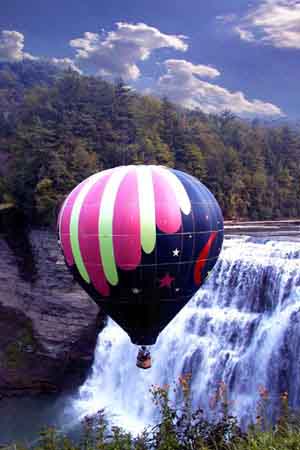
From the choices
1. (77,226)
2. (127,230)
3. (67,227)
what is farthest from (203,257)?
(67,227)

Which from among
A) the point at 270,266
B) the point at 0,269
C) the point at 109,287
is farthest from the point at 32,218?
the point at 109,287

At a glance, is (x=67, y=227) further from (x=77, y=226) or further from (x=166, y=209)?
(x=166, y=209)

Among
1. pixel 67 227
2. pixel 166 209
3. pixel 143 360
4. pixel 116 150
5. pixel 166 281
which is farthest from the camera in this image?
pixel 116 150

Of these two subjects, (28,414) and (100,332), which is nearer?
(28,414)

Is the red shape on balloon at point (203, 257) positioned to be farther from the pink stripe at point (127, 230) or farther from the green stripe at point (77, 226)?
the green stripe at point (77, 226)

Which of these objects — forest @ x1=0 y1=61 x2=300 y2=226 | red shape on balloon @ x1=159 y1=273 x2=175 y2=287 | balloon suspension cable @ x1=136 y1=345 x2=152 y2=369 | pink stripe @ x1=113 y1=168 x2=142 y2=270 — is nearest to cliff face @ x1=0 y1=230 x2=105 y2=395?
forest @ x1=0 y1=61 x2=300 y2=226

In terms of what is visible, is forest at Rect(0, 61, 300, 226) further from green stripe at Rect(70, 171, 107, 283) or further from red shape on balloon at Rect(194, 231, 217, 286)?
red shape on balloon at Rect(194, 231, 217, 286)

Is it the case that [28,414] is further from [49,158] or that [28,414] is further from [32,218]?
[49,158]
